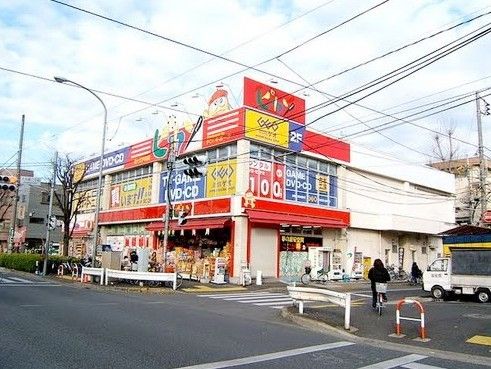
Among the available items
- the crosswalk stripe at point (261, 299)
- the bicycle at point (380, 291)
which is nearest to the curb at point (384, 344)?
the bicycle at point (380, 291)

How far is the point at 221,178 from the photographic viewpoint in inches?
1153

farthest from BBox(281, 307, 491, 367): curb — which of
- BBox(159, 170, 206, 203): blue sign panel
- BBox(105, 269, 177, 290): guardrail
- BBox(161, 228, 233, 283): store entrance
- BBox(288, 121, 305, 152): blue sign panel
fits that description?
BBox(159, 170, 206, 203): blue sign panel

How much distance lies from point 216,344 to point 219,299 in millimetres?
10582

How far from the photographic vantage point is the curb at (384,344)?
9025 millimetres

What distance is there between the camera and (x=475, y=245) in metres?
21.8

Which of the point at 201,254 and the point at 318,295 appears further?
the point at 201,254

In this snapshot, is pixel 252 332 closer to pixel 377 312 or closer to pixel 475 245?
pixel 377 312

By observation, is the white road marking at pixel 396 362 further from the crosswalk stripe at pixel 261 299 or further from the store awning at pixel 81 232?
the store awning at pixel 81 232

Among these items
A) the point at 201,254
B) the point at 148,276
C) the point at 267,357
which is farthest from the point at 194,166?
the point at 267,357

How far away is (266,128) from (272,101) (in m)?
1.85

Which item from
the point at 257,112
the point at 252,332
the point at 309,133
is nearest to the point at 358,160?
the point at 309,133

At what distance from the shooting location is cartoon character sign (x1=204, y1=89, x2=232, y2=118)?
29.2 metres

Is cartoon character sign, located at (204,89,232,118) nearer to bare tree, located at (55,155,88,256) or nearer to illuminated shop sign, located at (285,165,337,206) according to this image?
illuminated shop sign, located at (285,165,337,206)

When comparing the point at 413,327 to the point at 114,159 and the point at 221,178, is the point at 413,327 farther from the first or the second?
the point at 114,159
